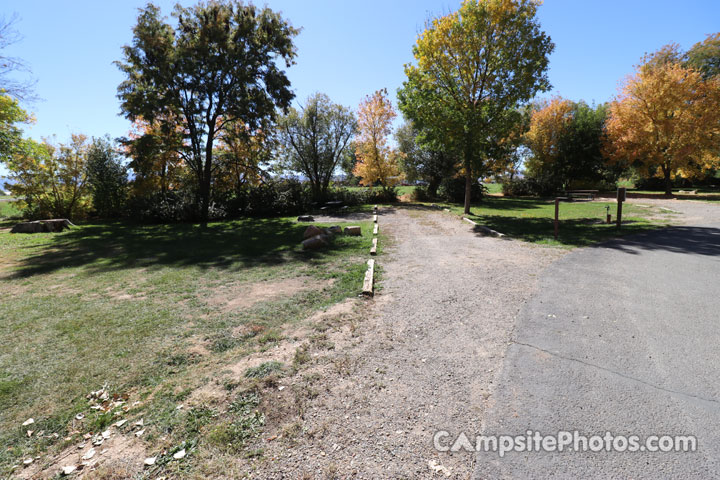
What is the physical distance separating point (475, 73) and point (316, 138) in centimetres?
1438

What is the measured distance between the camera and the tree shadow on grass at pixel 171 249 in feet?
27.2

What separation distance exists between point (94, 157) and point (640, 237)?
26345mm

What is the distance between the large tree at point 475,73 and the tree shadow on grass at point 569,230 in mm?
3841

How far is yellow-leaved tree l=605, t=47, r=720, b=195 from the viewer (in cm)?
2320

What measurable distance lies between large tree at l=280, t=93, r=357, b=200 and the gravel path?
20.8 m

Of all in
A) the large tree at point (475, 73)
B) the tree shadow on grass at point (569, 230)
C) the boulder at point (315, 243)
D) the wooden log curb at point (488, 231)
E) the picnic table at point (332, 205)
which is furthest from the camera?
the picnic table at point (332, 205)

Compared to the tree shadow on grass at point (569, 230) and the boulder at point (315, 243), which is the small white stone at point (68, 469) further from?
the tree shadow on grass at point (569, 230)

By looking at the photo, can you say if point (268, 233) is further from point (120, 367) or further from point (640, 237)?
point (640, 237)

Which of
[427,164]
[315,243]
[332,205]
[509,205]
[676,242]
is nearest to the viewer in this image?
[676,242]

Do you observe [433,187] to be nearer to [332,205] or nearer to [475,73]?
[332,205]

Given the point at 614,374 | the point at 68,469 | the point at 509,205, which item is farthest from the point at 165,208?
the point at 509,205

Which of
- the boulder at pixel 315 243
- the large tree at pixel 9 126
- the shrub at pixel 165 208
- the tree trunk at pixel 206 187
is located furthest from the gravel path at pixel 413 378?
the large tree at pixel 9 126

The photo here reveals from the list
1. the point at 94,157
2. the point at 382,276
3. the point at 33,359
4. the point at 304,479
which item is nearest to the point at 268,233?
the point at 382,276

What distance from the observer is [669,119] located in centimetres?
2431
